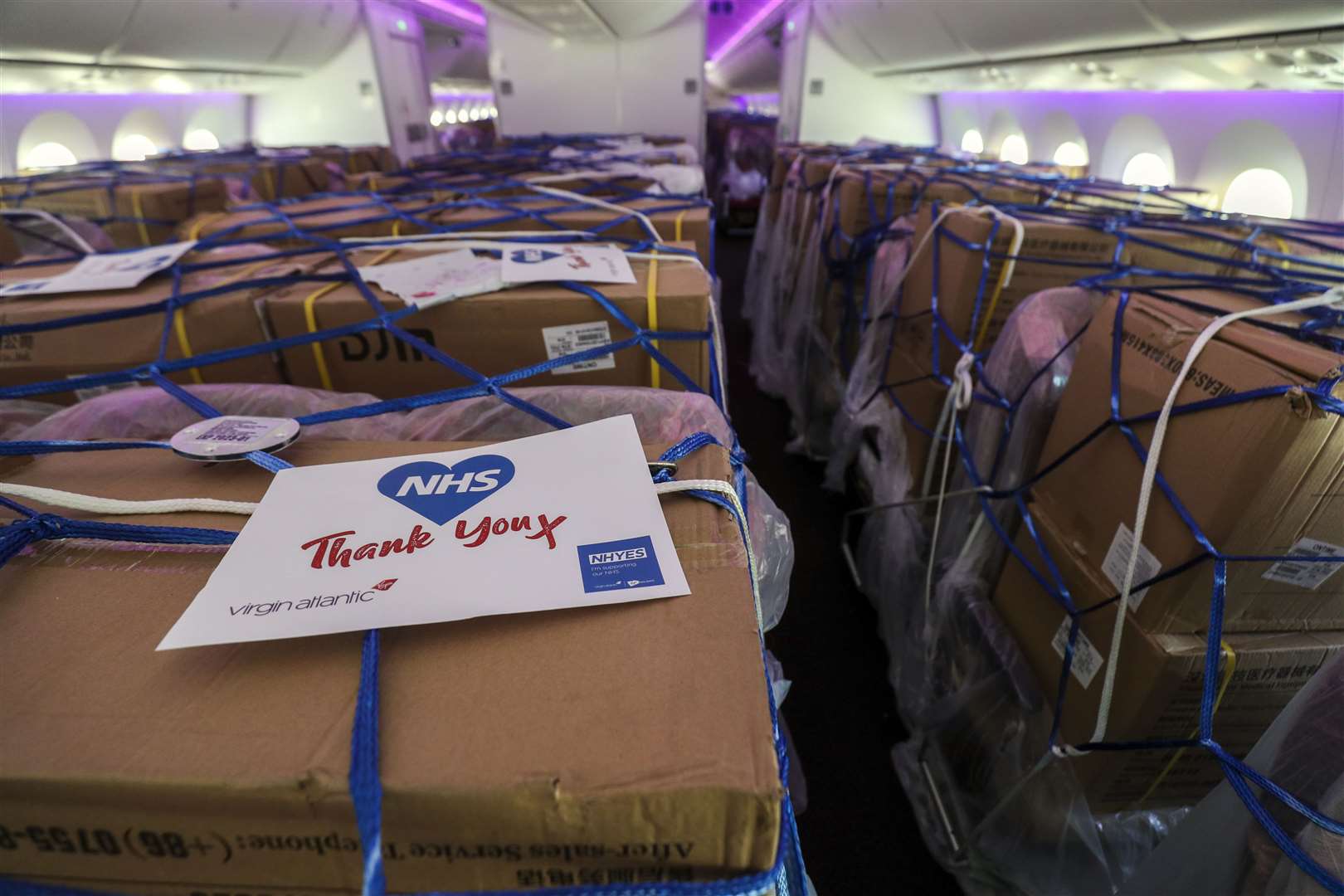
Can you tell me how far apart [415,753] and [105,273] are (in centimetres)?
116

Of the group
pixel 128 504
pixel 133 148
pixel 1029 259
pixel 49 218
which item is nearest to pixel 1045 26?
pixel 1029 259

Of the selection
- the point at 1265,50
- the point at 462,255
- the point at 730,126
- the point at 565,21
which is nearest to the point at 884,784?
the point at 462,255

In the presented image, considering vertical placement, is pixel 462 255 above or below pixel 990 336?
above

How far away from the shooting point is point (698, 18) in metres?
4.16

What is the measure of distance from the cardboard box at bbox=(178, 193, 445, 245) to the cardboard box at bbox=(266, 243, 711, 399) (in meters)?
0.46

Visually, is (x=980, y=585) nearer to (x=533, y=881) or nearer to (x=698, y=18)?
(x=533, y=881)

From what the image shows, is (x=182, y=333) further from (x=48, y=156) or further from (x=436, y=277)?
(x=48, y=156)

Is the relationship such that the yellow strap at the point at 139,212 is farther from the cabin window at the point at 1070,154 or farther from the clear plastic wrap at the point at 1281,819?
the cabin window at the point at 1070,154

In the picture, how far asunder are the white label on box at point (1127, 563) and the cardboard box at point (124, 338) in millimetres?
1284

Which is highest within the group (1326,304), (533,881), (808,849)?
(1326,304)

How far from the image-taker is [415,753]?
32cm

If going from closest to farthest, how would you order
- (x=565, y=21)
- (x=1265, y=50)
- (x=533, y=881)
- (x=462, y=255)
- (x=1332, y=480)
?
1. (x=533, y=881)
2. (x=1332, y=480)
3. (x=462, y=255)
4. (x=1265, y=50)
5. (x=565, y=21)

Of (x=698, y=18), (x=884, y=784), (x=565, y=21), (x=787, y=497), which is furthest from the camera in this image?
(x=698, y=18)

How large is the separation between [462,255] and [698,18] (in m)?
4.12
